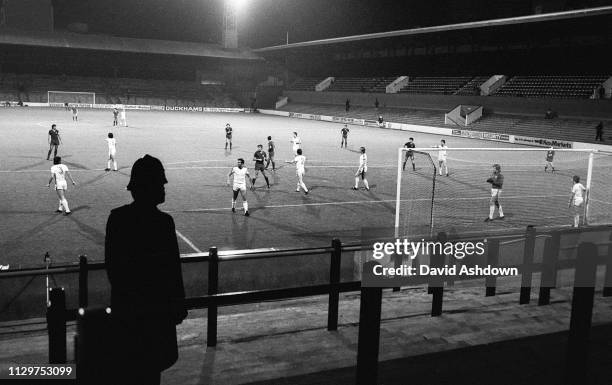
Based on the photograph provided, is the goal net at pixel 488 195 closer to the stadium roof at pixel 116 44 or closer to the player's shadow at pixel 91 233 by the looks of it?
the player's shadow at pixel 91 233

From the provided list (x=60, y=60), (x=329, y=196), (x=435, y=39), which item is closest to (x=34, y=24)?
(x=60, y=60)

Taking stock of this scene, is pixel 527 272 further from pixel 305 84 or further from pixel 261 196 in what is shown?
pixel 305 84

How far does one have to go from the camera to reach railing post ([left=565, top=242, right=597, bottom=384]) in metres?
4.38

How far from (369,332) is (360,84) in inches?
2649

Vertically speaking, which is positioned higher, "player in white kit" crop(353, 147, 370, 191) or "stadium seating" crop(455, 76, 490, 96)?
"stadium seating" crop(455, 76, 490, 96)

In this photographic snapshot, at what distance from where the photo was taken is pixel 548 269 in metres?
7.10

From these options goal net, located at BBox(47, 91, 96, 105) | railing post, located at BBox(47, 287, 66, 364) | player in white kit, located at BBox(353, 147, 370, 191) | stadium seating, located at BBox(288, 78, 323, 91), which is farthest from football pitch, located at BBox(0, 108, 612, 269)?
stadium seating, located at BBox(288, 78, 323, 91)

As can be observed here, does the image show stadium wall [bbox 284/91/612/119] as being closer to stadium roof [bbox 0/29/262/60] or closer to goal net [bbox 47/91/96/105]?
stadium roof [bbox 0/29/262/60]

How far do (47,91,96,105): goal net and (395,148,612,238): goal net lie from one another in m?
52.0

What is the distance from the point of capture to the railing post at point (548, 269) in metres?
7.17

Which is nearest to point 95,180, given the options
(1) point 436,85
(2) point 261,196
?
(2) point 261,196

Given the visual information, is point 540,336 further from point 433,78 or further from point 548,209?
point 433,78

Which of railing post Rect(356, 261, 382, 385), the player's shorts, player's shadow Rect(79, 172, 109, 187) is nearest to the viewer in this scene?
railing post Rect(356, 261, 382, 385)

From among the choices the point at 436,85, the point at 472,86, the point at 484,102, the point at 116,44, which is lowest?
the point at 484,102
